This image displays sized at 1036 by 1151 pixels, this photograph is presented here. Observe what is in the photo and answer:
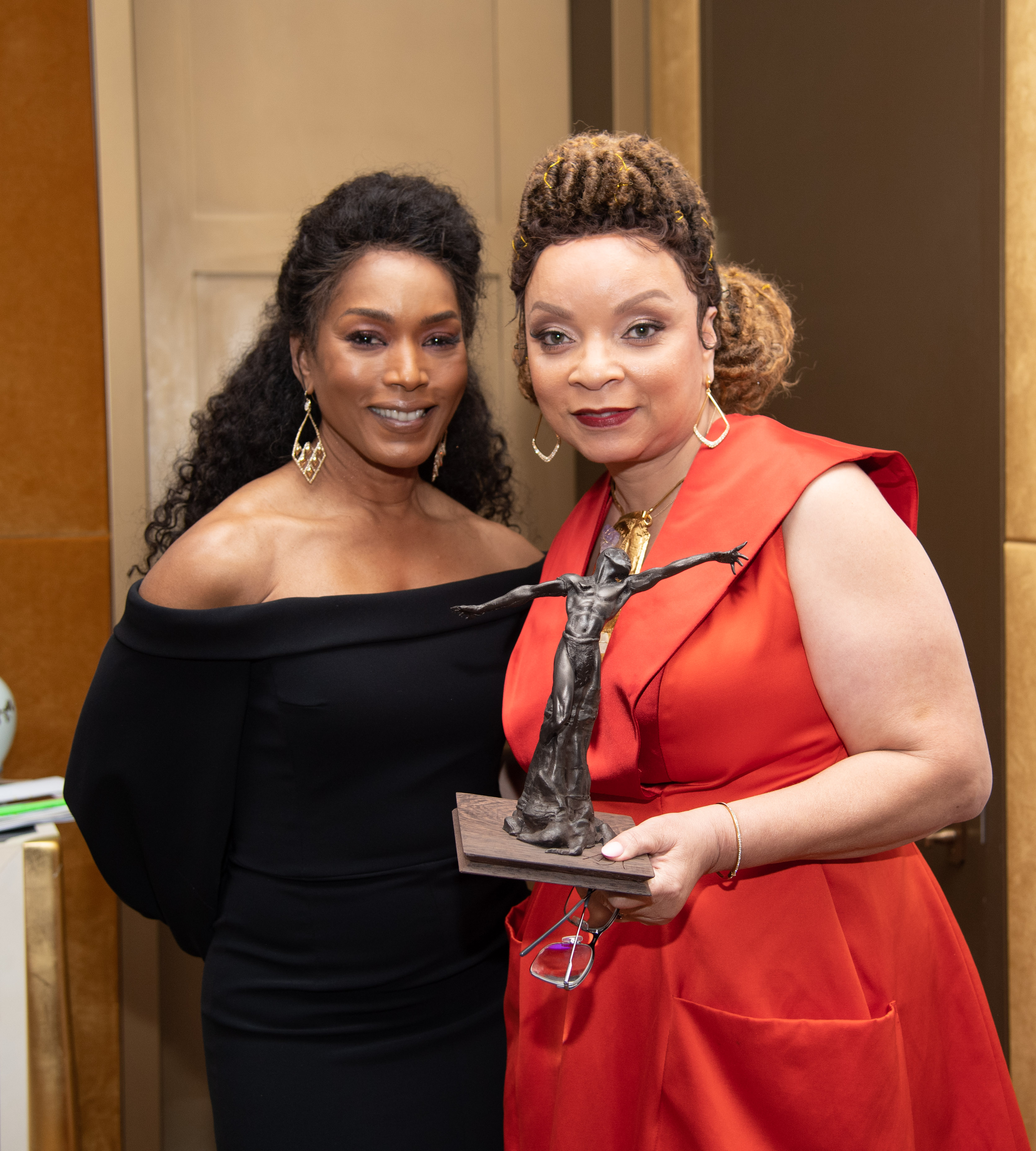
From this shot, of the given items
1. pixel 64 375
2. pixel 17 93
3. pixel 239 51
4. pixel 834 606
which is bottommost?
pixel 834 606

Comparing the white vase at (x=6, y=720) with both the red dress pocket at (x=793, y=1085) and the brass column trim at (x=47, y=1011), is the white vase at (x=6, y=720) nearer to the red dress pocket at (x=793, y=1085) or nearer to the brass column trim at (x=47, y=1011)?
the brass column trim at (x=47, y=1011)

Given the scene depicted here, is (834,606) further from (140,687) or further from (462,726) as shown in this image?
(140,687)

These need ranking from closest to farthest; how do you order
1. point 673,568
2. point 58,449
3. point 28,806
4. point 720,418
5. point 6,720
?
point 673,568 < point 720,418 < point 28,806 < point 6,720 < point 58,449

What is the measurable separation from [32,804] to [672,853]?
4.65 feet

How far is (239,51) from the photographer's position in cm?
265

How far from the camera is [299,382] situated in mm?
1823

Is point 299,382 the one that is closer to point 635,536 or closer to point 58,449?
point 635,536

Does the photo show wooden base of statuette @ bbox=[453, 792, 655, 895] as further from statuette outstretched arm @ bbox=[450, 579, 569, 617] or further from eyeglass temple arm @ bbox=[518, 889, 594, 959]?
statuette outstretched arm @ bbox=[450, 579, 569, 617]

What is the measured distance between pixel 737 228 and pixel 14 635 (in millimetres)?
2011

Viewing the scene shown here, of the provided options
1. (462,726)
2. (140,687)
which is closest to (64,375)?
(140,687)

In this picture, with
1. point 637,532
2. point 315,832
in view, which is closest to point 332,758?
point 315,832

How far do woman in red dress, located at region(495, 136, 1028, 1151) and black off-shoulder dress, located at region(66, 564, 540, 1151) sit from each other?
0.34 m

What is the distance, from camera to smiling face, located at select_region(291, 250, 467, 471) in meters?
1.57

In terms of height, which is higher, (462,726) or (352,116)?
(352,116)
